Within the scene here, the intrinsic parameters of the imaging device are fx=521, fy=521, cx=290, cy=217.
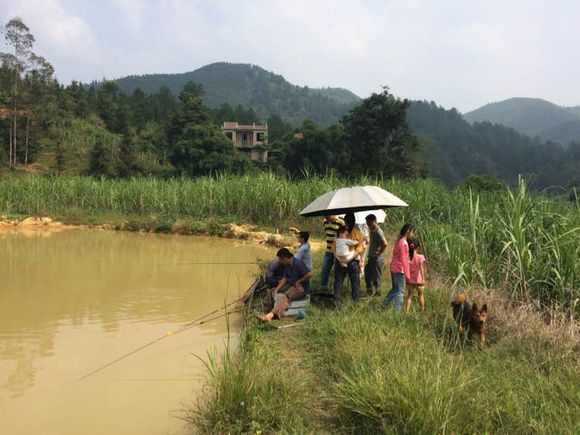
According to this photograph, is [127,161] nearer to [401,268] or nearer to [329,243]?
[329,243]

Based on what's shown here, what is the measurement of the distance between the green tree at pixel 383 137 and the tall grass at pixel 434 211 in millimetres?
13989

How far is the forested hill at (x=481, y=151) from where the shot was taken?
7591 centimetres

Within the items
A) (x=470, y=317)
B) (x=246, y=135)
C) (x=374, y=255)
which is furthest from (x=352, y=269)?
(x=246, y=135)

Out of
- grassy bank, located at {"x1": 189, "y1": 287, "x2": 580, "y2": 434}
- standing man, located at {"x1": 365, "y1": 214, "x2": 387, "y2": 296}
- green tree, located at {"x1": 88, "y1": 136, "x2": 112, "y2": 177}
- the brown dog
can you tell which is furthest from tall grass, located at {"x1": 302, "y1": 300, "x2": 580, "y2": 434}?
green tree, located at {"x1": 88, "y1": 136, "x2": 112, "y2": 177}

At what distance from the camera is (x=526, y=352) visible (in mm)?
4508

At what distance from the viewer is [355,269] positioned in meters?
6.48

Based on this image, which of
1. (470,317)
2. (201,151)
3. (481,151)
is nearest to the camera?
(470,317)

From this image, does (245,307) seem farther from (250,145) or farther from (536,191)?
(250,145)

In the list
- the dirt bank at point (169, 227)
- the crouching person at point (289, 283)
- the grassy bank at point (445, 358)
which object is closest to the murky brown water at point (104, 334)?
the grassy bank at point (445, 358)

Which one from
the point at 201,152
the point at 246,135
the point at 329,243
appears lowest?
the point at 329,243

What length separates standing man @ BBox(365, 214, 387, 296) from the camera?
22.1 ft

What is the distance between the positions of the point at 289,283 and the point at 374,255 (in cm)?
123

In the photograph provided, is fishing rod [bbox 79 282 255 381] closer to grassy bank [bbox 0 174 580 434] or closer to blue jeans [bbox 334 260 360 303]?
grassy bank [bbox 0 174 580 434]

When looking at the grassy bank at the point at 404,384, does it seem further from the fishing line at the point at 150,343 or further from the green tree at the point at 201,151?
the green tree at the point at 201,151
